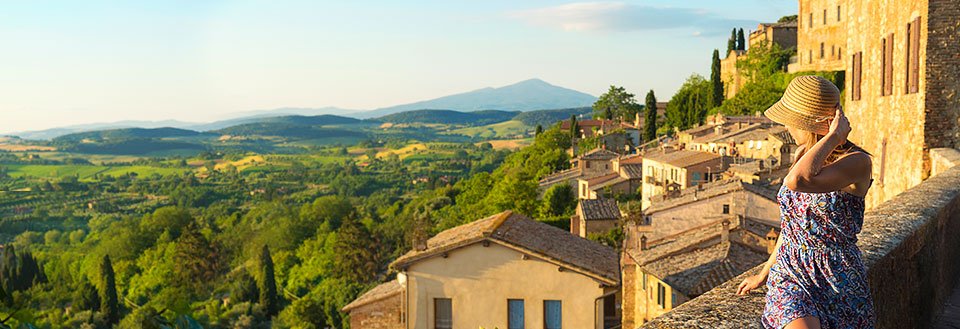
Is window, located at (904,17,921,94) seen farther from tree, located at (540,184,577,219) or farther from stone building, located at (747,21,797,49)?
stone building, located at (747,21,797,49)

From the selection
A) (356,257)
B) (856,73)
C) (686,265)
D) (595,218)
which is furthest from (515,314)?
(356,257)

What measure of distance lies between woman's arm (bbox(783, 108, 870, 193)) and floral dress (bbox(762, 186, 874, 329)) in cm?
9

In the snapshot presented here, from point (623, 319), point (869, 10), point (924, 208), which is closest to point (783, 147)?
point (623, 319)

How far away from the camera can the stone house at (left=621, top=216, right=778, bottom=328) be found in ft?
55.5

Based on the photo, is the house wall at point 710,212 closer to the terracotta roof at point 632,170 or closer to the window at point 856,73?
the window at point 856,73

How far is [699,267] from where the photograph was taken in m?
17.9

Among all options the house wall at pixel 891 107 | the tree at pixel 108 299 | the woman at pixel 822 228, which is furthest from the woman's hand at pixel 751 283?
the tree at pixel 108 299

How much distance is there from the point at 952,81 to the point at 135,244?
90961 mm

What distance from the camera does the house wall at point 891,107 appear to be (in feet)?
33.9

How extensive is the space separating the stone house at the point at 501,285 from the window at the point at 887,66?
7.00 m

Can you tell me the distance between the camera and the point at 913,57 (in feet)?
35.0

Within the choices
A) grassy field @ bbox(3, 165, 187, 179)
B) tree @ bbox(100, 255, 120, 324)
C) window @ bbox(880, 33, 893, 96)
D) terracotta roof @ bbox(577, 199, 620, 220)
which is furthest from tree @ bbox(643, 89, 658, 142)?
grassy field @ bbox(3, 165, 187, 179)

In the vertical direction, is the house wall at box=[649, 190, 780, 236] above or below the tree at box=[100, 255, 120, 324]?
above

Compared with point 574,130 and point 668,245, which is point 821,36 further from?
point 574,130
